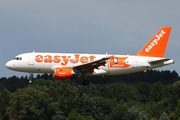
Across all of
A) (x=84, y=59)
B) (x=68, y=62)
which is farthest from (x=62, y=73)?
(x=84, y=59)

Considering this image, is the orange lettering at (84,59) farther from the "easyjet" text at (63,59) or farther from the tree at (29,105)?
the tree at (29,105)

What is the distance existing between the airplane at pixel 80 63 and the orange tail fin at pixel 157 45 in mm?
1048

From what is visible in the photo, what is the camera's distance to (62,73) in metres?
107

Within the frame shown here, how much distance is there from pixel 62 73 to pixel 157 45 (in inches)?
597

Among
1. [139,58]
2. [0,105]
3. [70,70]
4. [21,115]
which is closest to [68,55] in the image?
[70,70]

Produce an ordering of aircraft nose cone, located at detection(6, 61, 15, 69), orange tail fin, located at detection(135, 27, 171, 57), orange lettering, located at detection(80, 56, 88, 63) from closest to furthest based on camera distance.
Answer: orange lettering, located at detection(80, 56, 88, 63), aircraft nose cone, located at detection(6, 61, 15, 69), orange tail fin, located at detection(135, 27, 171, 57)

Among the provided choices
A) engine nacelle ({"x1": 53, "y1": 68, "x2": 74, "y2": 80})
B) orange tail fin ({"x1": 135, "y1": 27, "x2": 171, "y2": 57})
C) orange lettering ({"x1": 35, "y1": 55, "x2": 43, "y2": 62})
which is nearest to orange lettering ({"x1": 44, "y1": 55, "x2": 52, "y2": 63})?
orange lettering ({"x1": 35, "y1": 55, "x2": 43, "y2": 62})

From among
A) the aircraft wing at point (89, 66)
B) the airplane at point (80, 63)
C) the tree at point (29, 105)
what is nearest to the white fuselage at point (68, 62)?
the airplane at point (80, 63)

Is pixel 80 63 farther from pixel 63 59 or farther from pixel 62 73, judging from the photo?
pixel 62 73

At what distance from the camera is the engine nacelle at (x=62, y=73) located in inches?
4190

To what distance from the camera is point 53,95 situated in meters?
191

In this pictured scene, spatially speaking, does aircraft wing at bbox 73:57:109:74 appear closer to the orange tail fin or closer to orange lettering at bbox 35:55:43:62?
orange lettering at bbox 35:55:43:62

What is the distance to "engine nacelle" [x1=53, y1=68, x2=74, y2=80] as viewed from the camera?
106438mm

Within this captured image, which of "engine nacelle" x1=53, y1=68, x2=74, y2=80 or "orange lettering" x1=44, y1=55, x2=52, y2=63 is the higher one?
"orange lettering" x1=44, y1=55, x2=52, y2=63
